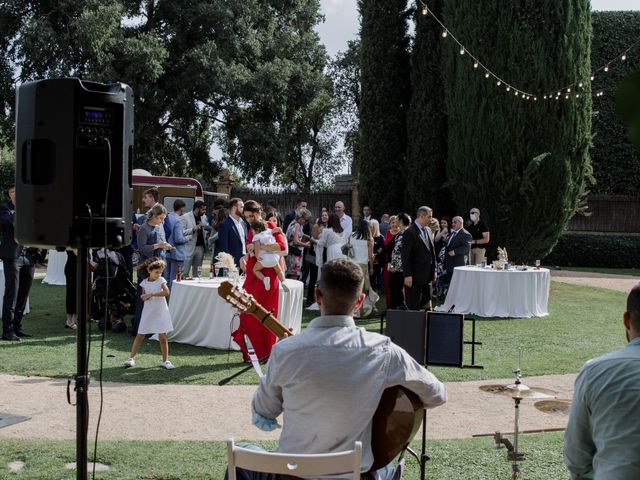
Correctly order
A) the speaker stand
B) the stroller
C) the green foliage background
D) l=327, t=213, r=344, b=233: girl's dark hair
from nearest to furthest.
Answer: the speaker stand → the stroller → l=327, t=213, r=344, b=233: girl's dark hair → the green foliage background

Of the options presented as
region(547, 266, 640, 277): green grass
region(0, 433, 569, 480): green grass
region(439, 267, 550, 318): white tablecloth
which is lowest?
region(0, 433, 569, 480): green grass

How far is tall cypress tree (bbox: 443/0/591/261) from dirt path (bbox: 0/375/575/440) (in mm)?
10544

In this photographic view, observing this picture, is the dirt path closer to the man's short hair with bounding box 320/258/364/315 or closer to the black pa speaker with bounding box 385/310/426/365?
the black pa speaker with bounding box 385/310/426/365

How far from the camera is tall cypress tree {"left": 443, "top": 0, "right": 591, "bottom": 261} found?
17.5 metres

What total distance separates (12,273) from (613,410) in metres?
8.88

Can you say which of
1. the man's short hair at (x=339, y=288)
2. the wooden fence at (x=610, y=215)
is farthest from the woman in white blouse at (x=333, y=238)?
the wooden fence at (x=610, y=215)

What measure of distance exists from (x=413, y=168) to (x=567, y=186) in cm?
488

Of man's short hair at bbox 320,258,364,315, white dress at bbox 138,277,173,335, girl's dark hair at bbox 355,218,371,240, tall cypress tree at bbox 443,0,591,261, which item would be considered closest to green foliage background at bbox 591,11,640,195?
tall cypress tree at bbox 443,0,591,261

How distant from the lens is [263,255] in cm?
855

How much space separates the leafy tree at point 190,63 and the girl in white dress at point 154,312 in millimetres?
20124

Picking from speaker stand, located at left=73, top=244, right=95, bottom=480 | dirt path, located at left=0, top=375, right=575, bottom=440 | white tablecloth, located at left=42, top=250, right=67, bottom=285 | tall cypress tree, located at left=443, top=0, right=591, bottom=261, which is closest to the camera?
speaker stand, located at left=73, top=244, right=95, bottom=480

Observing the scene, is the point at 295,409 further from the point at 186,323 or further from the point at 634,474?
the point at 186,323

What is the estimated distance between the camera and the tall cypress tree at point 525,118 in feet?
57.5

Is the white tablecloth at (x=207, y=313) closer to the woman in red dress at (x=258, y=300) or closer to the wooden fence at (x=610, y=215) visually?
the woman in red dress at (x=258, y=300)
